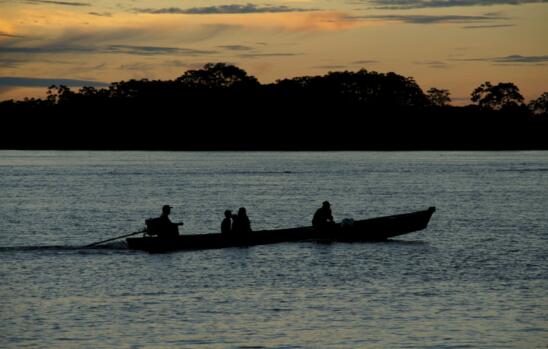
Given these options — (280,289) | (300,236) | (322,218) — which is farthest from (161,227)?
(280,289)

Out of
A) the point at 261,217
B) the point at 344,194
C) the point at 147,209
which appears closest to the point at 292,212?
the point at 261,217

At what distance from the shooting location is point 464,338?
21.8 m

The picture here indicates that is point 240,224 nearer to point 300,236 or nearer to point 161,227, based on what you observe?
point 300,236

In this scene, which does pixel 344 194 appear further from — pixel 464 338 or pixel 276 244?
pixel 464 338

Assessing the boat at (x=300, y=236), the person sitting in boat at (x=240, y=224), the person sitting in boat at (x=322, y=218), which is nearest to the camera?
the boat at (x=300, y=236)

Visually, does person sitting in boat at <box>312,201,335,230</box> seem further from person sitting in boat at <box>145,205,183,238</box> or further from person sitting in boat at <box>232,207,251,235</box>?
person sitting in boat at <box>145,205,183,238</box>

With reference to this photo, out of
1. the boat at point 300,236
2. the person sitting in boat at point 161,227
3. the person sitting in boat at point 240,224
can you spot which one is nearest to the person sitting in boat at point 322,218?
the boat at point 300,236

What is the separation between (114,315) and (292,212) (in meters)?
40.6

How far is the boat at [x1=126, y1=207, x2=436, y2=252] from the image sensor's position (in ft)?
117

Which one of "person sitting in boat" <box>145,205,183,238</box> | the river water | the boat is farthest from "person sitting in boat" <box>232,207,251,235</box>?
"person sitting in boat" <box>145,205,183,238</box>

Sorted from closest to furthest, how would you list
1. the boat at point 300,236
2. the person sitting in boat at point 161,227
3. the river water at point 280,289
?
1. the river water at point 280,289
2. the person sitting in boat at point 161,227
3. the boat at point 300,236

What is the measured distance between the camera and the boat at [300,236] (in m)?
35.8

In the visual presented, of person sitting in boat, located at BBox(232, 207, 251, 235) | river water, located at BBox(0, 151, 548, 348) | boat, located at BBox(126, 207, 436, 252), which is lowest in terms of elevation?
river water, located at BBox(0, 151, 548, 348)

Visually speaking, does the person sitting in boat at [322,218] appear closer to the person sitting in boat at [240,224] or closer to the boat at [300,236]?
the boat at [300,236]
